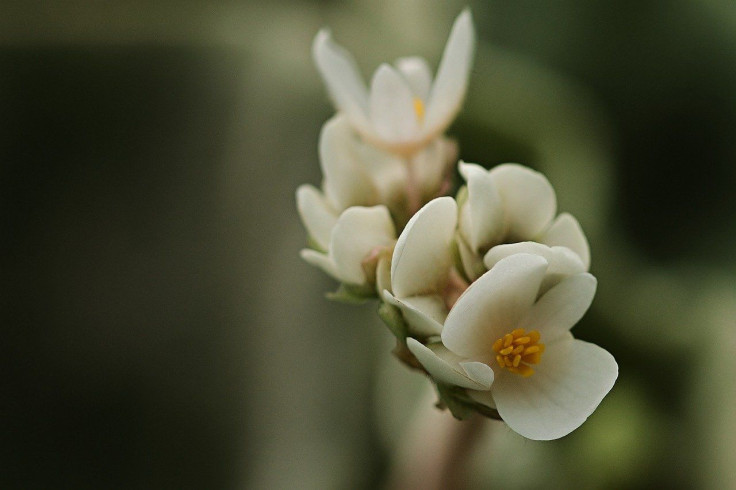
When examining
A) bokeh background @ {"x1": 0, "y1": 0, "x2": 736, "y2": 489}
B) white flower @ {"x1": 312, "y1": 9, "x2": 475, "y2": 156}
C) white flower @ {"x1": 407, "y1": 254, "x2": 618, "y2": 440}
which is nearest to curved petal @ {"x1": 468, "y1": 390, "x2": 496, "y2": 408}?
white flower @ {"x1": 407, "y1": 254, "x2": 618, "y2": 440}

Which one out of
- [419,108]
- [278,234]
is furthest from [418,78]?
[278,234]

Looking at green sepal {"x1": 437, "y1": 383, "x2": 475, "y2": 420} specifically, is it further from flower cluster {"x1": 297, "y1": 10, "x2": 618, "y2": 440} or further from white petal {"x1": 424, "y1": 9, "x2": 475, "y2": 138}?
white petal {"x1": 424, "y1": 9, "x2": 475, "y2": 138}

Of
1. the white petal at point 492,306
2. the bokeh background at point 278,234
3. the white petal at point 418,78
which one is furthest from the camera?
the bokeh background at point 278,234

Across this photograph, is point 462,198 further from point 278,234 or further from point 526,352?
point 278,234

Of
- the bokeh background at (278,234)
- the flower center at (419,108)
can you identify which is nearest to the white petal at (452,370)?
the flower center at (419,108)

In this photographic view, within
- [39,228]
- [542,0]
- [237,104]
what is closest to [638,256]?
[542,0]

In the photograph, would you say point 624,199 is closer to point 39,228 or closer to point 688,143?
point 688,143

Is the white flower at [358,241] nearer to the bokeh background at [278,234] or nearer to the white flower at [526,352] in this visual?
the white flower at [526,352]
